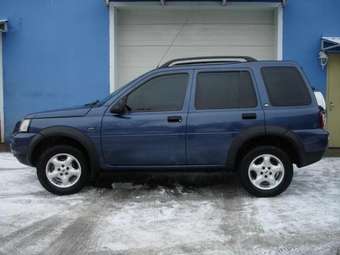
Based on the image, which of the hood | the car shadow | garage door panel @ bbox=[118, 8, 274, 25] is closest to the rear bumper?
the car shadow

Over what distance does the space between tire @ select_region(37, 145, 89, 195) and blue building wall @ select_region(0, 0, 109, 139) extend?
5.04 meters

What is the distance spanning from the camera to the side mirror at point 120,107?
792 centimetres

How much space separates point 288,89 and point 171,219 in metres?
2.41

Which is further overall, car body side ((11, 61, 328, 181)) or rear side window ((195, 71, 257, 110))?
rear side window ((195, 71, 257, 110))

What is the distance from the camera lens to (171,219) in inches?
277

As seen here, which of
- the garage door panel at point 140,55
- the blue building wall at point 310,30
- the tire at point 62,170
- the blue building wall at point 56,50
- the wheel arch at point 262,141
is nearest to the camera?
the wheel arch at point 262,141

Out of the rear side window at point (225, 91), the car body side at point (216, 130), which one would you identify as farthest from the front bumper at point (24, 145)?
the rear side window at point (225, 91)

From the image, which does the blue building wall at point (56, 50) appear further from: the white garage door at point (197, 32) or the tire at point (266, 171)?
the tire at point (266, 171)

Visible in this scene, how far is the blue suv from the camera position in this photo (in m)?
7.85

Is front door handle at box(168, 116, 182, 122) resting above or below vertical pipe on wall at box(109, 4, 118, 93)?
below

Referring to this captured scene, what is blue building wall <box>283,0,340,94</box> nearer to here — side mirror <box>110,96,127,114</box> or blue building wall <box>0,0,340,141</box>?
blue building wall <box>0,0,340,141</box>

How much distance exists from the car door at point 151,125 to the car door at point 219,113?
15 centimetres

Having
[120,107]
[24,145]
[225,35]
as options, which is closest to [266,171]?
[120,107]

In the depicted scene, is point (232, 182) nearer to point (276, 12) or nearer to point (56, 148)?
point (56, 148)
